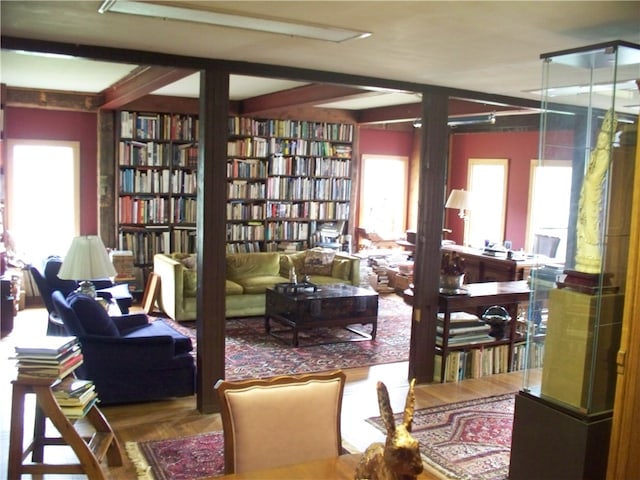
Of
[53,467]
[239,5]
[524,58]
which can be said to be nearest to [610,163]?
[524,58]

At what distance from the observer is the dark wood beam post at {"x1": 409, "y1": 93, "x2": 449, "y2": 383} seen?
531 centimetres

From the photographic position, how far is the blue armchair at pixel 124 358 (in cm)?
449

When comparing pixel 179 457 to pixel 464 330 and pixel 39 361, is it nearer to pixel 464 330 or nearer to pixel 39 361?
pixel 39 361

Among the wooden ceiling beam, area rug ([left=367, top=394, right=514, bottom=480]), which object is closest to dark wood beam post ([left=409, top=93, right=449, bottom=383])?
area rug ([left=367, top=394, right=514, bottom=480])

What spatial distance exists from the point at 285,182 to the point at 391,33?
6060 millimetres

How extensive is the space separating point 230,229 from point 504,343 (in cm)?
451

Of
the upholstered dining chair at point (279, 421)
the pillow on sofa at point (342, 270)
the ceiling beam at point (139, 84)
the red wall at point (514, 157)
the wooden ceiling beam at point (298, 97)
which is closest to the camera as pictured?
the upholstered dining chair at point (279, 421)

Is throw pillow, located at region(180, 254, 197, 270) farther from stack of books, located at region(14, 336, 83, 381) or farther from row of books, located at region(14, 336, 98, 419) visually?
stack of books, located at region(14, 336, 83, 381)

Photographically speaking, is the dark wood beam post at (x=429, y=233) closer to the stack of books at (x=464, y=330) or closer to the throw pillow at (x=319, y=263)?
the stack of books at (x=464, y=330)

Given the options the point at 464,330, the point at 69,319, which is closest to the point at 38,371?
the point at 69,319

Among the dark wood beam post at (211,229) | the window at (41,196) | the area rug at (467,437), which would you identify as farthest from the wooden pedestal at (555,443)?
the window at (41,196)

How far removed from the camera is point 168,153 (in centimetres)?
855

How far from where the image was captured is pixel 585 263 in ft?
10.8

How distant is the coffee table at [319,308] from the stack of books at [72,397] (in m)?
3.15
